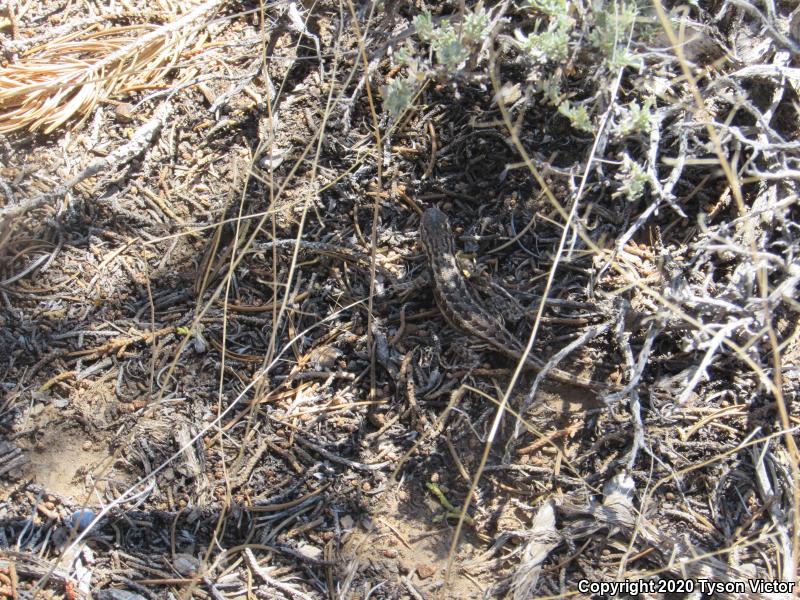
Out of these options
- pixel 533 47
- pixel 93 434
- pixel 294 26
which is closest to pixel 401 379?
pixel 93 434

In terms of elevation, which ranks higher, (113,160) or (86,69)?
(86,69)

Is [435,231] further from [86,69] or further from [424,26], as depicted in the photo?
[86,69]

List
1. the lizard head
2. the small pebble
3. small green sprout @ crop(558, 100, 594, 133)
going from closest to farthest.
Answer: small green sprout @ crop(558, 100, 594, 133) < the lizard head < the small pebble

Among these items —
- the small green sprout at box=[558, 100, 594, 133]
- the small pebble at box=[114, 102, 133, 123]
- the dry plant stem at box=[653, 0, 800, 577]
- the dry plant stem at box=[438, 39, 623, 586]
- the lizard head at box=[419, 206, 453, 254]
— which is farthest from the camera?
the small pebble at box=[114, 102, 133, 123]

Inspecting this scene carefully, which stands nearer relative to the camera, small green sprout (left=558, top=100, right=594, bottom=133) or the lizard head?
small green sprout (left=558, top=100, right=594, bottom=133)

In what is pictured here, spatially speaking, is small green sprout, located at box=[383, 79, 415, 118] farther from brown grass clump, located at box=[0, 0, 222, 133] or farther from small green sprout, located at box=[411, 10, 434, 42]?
brown grass clump, located at box=[0, 0, 222, 133]

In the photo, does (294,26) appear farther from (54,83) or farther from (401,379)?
(401,379)

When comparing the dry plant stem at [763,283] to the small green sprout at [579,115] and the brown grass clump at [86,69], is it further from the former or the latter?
the brown grass clump at [86,69]

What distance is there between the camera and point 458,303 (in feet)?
10.3

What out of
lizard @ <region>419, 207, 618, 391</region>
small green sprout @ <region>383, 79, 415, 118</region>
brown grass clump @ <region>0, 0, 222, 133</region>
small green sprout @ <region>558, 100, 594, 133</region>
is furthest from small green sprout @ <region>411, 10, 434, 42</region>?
brown grass clump @ <region>0, 0, 222, 133</region>

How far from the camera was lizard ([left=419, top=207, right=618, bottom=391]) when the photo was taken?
117 inches

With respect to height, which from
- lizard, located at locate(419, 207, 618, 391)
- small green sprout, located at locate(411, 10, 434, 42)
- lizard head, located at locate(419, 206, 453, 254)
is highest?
small green sprout, located at locate(411, 10, 434, 42)

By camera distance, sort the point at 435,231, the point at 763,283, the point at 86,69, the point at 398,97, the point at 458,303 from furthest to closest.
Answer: the point at 86,69 < the point at 435,231 < the point at 458,303 < the point at 398,97 < the point at 763,283

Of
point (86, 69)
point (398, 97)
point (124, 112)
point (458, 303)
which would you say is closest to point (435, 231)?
point (458, 303)
